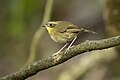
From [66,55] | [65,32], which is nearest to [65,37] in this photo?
[65,32]

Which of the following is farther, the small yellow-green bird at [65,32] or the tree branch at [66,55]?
the small yellow-green bird at [65,32]

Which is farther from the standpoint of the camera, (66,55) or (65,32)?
(65,32)

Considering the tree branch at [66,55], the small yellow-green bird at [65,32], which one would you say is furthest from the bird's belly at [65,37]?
the tree branch at [66,55]

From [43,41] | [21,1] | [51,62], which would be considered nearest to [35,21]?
[43,41]

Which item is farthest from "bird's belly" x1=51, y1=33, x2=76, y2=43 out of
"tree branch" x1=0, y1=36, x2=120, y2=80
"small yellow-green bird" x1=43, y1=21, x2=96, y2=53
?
"tree branch" x1=0, y1=36, x2=120, y2=80

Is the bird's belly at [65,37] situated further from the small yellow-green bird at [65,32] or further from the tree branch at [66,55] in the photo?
the tree branch at [66,55]

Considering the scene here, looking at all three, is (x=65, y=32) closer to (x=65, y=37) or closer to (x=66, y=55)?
(x=65, y=37)

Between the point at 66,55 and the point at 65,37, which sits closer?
the point at 66,55

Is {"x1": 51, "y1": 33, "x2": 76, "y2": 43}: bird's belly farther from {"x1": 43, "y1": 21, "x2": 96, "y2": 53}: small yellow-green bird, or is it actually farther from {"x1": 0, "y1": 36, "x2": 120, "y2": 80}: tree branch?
{"x1": 0, "y1": 36, "x2": 120, "y2": 80}: tree branch
